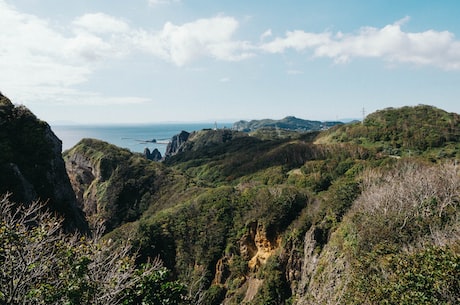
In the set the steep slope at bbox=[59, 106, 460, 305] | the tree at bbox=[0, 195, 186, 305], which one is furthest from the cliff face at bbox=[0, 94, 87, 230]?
the tree at bbox=[0, 195, 186, 305]

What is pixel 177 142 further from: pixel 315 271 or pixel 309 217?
pixel 315 271

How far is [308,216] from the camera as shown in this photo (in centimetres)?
3866

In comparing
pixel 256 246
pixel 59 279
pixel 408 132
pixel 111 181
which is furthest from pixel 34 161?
pixel 408 132

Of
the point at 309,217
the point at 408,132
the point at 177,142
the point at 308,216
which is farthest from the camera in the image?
the point at 177,142

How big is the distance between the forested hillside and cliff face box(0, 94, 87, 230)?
24.3 ft

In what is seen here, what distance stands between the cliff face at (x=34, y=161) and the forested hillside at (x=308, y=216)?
742 centimetres

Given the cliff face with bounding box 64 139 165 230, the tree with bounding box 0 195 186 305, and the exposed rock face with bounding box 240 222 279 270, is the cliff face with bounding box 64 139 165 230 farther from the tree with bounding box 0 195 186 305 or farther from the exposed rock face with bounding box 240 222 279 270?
the tree with bounding box 0 195 186 305

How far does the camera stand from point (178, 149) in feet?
609

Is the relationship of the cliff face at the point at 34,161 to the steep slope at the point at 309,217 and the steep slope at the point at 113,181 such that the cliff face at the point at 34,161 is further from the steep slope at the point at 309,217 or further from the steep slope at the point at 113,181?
the steep slope at the point at 113,181

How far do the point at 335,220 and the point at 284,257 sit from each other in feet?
26.1

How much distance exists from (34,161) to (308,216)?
32.8m

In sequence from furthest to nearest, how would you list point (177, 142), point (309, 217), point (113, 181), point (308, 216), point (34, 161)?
point (177, 142) → point (113, 181) → point (308, 216) → point (309, 217) → point (34, 161)

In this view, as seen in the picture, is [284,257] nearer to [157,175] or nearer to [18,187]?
[18,187]

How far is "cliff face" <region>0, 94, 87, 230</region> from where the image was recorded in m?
33.0
